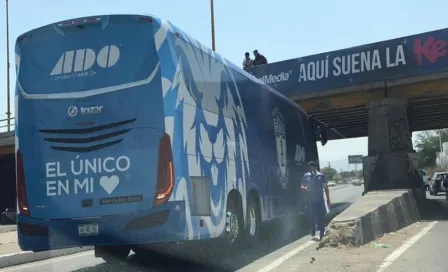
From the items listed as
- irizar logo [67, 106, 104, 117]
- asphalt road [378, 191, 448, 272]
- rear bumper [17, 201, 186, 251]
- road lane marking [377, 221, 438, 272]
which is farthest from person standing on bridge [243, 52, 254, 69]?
rear bumper [17, 201, 186, 251]

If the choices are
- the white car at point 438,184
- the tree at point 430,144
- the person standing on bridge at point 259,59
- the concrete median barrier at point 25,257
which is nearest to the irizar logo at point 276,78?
the person standing on bridge at point 259,59

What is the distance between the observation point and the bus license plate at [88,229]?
7473mm

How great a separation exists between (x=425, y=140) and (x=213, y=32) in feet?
314

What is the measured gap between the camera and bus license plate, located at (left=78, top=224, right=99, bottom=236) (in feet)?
24.5

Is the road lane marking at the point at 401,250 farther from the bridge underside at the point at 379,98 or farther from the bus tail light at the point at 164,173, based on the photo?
the bridge underside at the point at 379,98

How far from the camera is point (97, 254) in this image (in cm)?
938

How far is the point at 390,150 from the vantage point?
2058 cm

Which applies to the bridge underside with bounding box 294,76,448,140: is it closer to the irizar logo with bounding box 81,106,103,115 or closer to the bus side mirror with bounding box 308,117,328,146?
the bus side mirror with bounding box 308,117,328,146

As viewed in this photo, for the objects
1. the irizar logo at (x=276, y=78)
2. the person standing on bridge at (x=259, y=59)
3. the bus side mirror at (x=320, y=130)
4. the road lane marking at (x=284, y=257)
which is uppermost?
the person standing on bridge at (x=259, y=59)

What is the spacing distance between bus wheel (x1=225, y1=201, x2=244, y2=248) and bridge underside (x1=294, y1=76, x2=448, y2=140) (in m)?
10.2

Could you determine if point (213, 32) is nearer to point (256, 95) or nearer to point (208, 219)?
point (256, 95)

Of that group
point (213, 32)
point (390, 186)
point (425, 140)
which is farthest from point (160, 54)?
point (425, 140)

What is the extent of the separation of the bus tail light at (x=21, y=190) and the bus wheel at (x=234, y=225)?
321cm

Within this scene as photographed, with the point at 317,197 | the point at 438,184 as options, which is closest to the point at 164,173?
the point at 317,197
